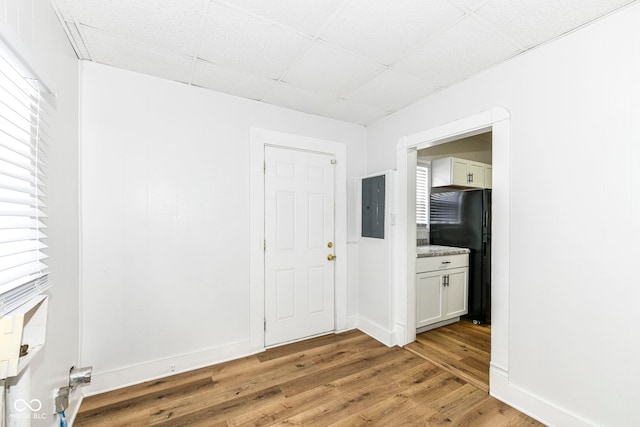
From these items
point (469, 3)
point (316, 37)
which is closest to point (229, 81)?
point (316, 37)

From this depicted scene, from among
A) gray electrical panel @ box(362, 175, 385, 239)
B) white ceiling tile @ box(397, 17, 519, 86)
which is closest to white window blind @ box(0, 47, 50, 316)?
white ceiling tile @ box(397, 17, 519, 86)

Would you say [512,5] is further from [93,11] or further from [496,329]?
[93,11]

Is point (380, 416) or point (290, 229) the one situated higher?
point (290, 229)

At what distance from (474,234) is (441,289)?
845 mm

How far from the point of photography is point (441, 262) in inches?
128

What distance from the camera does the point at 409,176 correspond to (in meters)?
2.87

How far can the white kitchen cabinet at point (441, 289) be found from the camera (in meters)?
3.13

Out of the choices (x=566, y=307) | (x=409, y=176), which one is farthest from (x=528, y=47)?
(x=566, y=307)

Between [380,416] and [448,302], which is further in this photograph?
[448,302]

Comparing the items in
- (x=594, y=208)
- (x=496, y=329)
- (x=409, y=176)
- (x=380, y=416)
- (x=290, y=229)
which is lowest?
(x=380, y=416)

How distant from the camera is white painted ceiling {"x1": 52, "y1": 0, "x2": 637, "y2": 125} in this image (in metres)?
1.53

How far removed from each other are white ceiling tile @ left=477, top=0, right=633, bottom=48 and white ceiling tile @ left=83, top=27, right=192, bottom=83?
2.05 meters

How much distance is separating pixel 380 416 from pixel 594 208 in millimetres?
1859

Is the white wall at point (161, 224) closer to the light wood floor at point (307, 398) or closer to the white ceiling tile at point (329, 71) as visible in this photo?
the light wood floor at point (307, 398)
